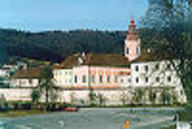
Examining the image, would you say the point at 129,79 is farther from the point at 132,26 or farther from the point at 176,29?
the point at 176,29

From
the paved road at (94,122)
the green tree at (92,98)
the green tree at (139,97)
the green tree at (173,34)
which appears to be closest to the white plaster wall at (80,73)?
the green tree at (92,98)

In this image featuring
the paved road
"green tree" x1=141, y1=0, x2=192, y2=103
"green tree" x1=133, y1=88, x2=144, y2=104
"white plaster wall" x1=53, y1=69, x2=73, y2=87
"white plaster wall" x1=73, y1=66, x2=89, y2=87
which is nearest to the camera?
"green tree" x1=141, y1=0, x2=192, y2=103

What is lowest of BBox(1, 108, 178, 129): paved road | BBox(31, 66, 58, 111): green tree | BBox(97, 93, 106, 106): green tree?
BBox(1, 108, 178, 129): paved road

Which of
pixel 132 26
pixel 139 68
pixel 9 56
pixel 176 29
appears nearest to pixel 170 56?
pixel 176 29

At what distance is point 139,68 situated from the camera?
61000mm

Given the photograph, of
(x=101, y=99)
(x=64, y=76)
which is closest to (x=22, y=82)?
(x=64, y=76)

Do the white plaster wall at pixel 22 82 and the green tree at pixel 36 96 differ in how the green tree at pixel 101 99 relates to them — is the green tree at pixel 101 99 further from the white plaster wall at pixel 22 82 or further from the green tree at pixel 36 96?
the white plaster wall at pixel 22 82

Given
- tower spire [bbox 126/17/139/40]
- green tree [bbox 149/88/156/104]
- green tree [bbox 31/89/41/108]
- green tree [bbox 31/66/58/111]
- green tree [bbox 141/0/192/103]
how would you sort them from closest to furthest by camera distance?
green tree [bbox 141/0/192/103]
green tree [bbox 149/88/156/104]
green tree [bbox 31/66/58/111]
green tree [bbox 31/89/41/108]
tower spire [bbox 126/17/139/40]

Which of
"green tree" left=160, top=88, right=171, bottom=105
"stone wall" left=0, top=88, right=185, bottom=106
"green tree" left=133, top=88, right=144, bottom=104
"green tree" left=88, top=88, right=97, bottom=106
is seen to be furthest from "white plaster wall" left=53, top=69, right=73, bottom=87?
"green tree" left=160, top=88, right=171, bottom=105

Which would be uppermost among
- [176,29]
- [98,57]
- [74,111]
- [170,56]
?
[98,57]

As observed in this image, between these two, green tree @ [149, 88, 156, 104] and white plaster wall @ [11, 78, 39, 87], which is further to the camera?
white plaster wall @ [11, 78, 39, 87]

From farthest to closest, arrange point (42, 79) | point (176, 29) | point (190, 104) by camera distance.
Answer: point (42, 79) < point (176, 29) < point (190, 104)

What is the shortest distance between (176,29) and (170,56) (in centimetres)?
191

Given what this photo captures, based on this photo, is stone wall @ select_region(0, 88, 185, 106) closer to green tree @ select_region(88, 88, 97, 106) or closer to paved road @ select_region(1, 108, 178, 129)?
green tree @ select_region(88, 88, 97, 106)
